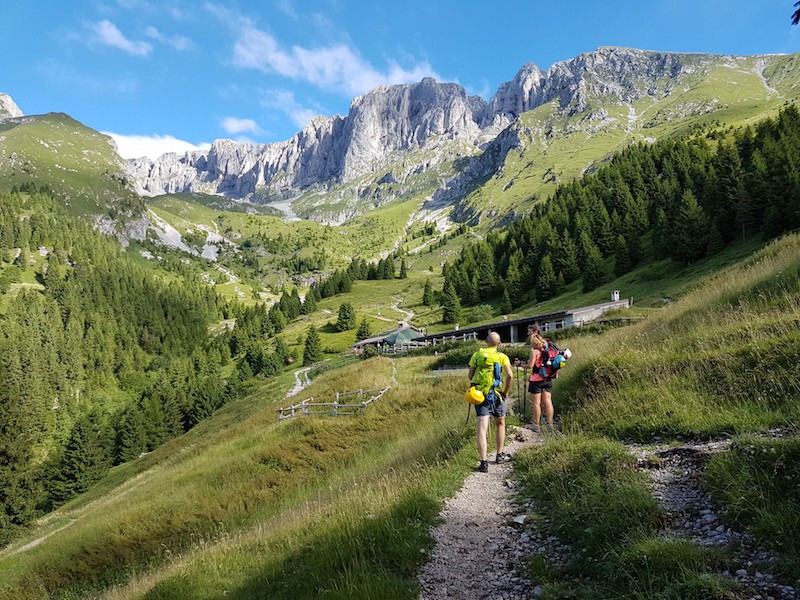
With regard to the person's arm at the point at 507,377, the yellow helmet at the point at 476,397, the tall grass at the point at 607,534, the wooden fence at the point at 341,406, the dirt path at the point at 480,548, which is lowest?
the wooden fence at the point at 341,406

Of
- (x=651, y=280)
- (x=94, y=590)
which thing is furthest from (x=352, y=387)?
(x=651, y=280)

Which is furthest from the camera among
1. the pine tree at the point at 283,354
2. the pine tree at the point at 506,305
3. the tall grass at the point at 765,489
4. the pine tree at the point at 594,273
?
the pine tree at the point at 283,354

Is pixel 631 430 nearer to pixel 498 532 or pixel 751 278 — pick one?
pixel 498 532

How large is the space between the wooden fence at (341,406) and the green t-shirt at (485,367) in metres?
17.4

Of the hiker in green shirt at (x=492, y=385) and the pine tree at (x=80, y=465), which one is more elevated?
the hiker in green shirt at (x=492, y=385)

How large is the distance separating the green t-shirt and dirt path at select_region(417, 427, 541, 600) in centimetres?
208

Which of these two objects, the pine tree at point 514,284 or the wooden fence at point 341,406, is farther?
the pine tree at point 514,284

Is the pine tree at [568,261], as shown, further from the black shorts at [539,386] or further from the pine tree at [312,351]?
the black shorts at [539,386]

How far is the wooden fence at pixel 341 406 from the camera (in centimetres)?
2756

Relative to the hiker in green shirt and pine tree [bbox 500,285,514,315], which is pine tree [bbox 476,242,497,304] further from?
the hiker in green shirt

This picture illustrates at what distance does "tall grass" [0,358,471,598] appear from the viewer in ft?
21.6

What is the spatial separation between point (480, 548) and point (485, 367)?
14.0 feet

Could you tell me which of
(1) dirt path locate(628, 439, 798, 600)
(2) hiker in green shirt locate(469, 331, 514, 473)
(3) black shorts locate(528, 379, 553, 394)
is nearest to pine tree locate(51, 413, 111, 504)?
(3) black shorts locate(528, 379, 553, 394)

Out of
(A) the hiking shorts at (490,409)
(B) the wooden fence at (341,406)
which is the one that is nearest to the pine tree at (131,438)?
(B) the wooden fence at (341,406)
